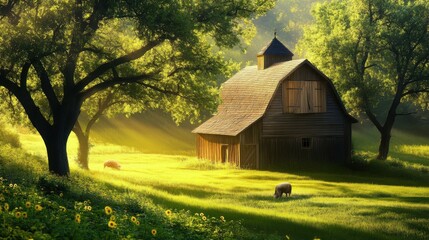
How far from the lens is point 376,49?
53344 millimetres

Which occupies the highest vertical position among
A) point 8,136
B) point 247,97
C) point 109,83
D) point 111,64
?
point 111,64

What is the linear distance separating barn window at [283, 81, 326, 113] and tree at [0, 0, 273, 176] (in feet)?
54.4

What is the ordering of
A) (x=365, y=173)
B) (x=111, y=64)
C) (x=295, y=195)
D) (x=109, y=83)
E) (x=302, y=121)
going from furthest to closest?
(x=302, y=121) < (x=365, y=173) < (x=295, y=195) < (x=109, y=83) < (x=111, y=64)

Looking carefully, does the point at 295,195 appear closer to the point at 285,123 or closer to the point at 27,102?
the point at 27,102

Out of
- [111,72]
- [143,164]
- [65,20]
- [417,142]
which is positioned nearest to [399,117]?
[417,142]

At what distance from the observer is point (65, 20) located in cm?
2547

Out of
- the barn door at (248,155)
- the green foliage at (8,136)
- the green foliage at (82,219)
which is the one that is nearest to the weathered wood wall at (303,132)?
the barn door at (248,155)

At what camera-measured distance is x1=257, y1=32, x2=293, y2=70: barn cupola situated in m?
53.9

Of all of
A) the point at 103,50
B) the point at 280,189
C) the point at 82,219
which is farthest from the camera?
the point at 103,50

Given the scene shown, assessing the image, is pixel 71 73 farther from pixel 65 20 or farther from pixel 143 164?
pixel 143 164

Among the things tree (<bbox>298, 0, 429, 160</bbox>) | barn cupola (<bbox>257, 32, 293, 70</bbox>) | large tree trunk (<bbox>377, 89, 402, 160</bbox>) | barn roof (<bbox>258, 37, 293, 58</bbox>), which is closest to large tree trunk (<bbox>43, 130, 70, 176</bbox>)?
barn cupola (<bbox>257, 32, 293, 70</bbox>)

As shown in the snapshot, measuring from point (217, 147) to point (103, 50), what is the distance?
75.8ft

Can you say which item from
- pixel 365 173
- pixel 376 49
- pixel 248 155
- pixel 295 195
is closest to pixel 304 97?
pixel 248 155

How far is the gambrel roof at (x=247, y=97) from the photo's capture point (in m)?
47.7
